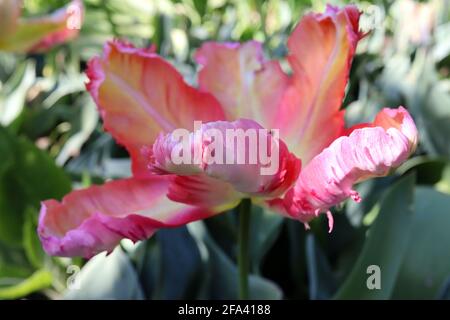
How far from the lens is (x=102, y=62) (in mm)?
486

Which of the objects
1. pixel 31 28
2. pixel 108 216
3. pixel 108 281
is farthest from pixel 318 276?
pixel 31 28

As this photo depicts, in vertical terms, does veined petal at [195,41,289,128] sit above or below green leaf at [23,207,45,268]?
above

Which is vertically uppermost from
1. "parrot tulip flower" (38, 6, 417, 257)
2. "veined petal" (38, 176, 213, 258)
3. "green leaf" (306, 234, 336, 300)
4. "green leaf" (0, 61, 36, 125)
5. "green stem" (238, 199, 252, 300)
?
"parrot tulip flower" (38, 6, 417, 257)

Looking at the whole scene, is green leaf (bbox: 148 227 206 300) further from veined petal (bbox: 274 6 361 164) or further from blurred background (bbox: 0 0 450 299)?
veined petal (bbox: 274 6 361 164)

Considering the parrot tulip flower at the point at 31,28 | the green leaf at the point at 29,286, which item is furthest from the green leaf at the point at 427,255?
the parrot tulip flower at the point at 31,28

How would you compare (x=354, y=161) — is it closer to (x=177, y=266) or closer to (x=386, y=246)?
(x=386, y=246)

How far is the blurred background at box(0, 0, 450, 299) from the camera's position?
0.62 meters

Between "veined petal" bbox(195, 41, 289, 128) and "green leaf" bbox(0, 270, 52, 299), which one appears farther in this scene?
"green leaf" bbox(0, 270, 52, 299)

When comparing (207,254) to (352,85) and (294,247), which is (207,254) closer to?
(294,247)

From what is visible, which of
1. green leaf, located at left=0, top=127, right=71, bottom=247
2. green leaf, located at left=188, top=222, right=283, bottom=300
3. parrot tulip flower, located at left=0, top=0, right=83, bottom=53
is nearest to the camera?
green leaf, located at left=188, top=222, right=283, bottom=300

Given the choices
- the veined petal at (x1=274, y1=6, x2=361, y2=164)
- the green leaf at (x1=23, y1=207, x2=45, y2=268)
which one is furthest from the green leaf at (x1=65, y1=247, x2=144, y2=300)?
the veined petal at (x1=274, y1=6, x2=361, y2=164)

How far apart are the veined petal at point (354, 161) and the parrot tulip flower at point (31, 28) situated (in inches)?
25.9

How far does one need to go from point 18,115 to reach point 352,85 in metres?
0.58
